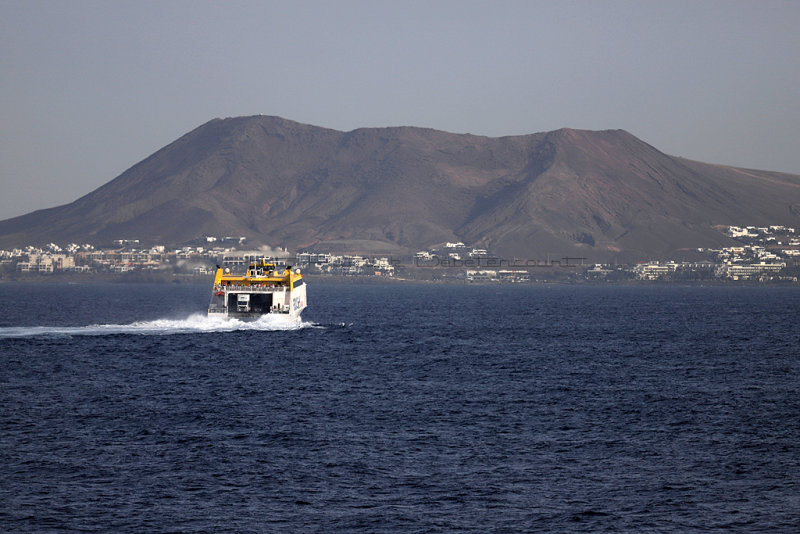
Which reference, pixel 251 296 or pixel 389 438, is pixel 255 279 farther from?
pixel 389 438

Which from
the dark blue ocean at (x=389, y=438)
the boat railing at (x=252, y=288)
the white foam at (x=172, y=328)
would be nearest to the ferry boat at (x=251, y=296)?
the boat railing at (x=252, y=288)

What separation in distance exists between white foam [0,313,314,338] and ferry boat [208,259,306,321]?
774 millimetres

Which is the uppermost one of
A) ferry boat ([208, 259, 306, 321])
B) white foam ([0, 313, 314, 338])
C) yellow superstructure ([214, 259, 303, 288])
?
yellow superstructure ([214, 259, 303, 288])

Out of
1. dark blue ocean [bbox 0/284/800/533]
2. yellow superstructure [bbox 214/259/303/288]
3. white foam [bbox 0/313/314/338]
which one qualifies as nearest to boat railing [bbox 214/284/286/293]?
yellow superstructure [bbox 214/259/303/288]

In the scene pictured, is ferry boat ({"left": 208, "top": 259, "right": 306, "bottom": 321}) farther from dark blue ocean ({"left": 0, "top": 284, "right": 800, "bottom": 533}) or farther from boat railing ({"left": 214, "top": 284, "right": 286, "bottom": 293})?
dark blue ocean ({"left": 0, "top": 284, "right": 800, "bottom": 533})

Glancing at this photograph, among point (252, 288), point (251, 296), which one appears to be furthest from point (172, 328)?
point (252, 288)

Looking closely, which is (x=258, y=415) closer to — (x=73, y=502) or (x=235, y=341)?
(x=73, y=502)

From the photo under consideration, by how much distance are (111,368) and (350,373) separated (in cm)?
1800

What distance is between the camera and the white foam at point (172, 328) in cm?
9312

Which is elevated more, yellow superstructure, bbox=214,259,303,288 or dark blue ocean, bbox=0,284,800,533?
yellow superstructure, bbox=214,259,303,288

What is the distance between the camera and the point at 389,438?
4422cm

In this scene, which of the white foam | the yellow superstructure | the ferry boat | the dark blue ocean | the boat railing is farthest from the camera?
the yellow superstructure

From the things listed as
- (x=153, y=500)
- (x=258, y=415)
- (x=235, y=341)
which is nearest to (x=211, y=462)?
(x=153, y=500)

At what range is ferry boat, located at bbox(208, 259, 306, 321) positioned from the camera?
9675 cm
